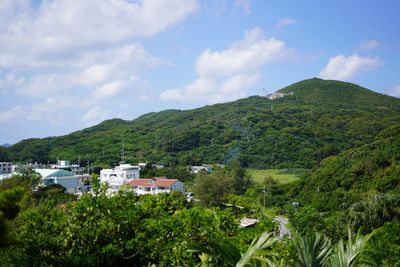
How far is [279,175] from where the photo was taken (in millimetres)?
48938

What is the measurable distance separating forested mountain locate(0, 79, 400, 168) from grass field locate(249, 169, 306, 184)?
359 centimetres

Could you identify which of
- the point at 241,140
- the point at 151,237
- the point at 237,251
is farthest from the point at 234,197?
the point at 241,140

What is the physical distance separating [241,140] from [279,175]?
1946cm

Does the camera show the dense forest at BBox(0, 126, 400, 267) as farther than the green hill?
No

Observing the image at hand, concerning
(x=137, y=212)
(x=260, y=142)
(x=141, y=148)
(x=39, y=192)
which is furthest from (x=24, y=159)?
(x=137, y=212)

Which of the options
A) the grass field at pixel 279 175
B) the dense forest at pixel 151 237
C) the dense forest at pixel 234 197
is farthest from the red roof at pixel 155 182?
the dense forest at pixel 151 237

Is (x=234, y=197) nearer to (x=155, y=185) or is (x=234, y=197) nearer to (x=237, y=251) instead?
(x=155, y=185)

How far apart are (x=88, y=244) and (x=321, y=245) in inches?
114

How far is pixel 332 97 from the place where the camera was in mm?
103250

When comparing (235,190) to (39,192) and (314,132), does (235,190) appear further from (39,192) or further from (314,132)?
(314,132)

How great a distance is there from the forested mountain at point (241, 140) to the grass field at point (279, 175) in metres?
3.59

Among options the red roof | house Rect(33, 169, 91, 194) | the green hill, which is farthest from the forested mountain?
house Rect(33, 169, 91, 194)

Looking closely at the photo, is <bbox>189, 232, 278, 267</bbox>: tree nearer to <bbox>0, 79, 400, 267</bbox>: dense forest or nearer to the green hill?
<bbox>0, 79, 400, 267</bbox>: dense forest

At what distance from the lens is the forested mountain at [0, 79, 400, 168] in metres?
60.3
